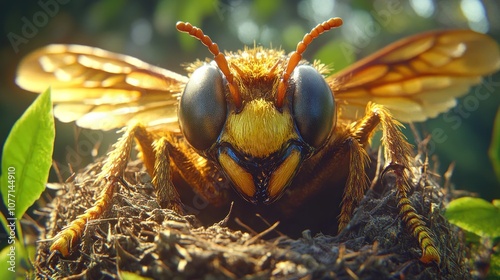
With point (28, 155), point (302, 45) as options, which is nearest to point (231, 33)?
point (302, 45)

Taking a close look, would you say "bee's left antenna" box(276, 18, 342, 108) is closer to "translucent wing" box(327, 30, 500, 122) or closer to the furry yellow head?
the furry yellow head

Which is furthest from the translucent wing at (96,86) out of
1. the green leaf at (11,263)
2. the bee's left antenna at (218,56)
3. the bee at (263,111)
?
the green leaf at (11,263)

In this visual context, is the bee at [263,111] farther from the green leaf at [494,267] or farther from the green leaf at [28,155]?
the green leaf at [494,267]

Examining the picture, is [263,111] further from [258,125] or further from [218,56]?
[218,56]

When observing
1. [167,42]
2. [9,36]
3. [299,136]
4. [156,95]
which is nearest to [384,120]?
[299,136]

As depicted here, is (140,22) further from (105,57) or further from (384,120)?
(384,120)

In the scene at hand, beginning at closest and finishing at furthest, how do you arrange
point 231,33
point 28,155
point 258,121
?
1. point 28,155
2. point 258,121
3. point 231,33
